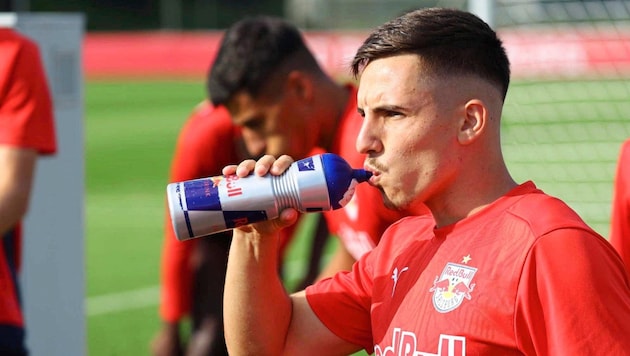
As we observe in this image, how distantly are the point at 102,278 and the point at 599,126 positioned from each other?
5.77 m

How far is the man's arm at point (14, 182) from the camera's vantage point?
14.6 feet

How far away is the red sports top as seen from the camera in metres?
3.62

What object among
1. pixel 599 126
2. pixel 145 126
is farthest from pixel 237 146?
pixel 145 126

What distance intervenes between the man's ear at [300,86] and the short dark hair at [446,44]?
210cm

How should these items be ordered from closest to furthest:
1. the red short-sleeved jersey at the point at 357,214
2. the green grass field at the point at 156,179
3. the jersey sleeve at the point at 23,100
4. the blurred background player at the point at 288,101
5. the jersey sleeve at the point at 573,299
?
the jersey sleeve at the point at 573,299 < the red short-sleeved jersey at the point at 357,214 < the jersey sleeve at the point at 23,100 < the blurred background player at the point at 288,101 < the green grass field at the point at 156,179

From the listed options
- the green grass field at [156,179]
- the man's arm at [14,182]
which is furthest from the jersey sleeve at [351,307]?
the green grass field at [156,179]

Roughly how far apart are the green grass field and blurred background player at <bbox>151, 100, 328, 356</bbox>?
127 cm

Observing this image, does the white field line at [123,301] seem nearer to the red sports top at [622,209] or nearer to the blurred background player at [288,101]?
the blurred background player at [288,101]

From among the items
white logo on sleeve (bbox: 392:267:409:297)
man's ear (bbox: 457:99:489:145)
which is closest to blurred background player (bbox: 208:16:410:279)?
white logo on sleeve (bbox: 392:267:409:297)

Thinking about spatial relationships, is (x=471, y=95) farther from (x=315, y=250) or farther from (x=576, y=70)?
(x=576, y=70)

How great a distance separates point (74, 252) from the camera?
5.82 metres

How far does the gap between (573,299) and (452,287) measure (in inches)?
14.8

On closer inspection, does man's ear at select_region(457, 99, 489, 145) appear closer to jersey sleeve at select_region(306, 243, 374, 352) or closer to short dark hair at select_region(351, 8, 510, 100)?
short dark hair at select_region(351, 8, 510, 100)

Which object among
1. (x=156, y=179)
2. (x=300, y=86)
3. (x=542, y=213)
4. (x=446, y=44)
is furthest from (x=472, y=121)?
(x=156, y=179)
